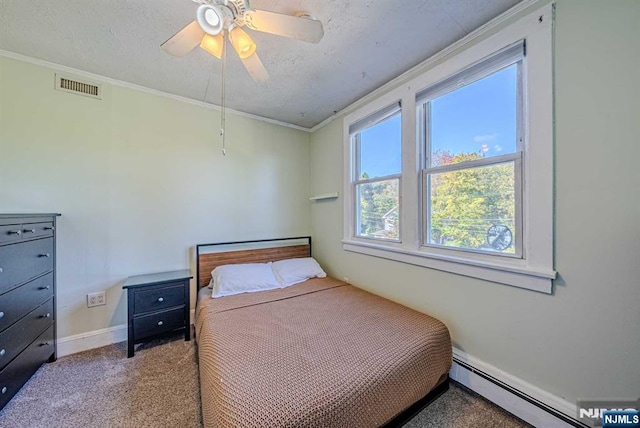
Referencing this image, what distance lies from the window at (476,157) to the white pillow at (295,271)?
1.32 m

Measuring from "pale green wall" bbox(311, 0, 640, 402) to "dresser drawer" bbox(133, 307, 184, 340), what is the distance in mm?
2536

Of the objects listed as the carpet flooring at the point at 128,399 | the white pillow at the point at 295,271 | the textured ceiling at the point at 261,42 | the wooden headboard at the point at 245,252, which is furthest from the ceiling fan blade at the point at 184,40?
the carpet flooring at the point at 128,399

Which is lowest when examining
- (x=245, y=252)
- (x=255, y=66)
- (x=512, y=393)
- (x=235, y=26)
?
(x=512, y=393)

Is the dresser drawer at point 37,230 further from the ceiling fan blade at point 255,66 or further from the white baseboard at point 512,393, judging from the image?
the white baseboard at point 512,393

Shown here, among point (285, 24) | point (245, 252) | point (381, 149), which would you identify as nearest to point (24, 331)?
point (245, 252)

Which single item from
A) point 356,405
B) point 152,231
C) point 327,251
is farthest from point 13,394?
point 327,251

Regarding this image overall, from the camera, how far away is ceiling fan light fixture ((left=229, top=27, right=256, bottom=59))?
1323 millimetres

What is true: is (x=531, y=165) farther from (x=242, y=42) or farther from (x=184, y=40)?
(x=184, y=40)

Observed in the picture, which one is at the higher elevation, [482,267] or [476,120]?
[476,120]

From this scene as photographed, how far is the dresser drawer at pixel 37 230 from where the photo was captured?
1.62 m

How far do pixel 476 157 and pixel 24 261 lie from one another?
10.4ft

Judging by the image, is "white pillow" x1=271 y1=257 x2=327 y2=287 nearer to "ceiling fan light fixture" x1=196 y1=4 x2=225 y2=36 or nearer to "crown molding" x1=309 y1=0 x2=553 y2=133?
"crown molding" x1=309 y1=0 x2=553 y2=133

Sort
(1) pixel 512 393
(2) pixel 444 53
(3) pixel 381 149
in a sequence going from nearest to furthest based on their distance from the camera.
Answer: (1) pixel 512 393, (2) pixel 444 53, (3) pixel 381 149

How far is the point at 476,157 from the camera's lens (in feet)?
5.57
